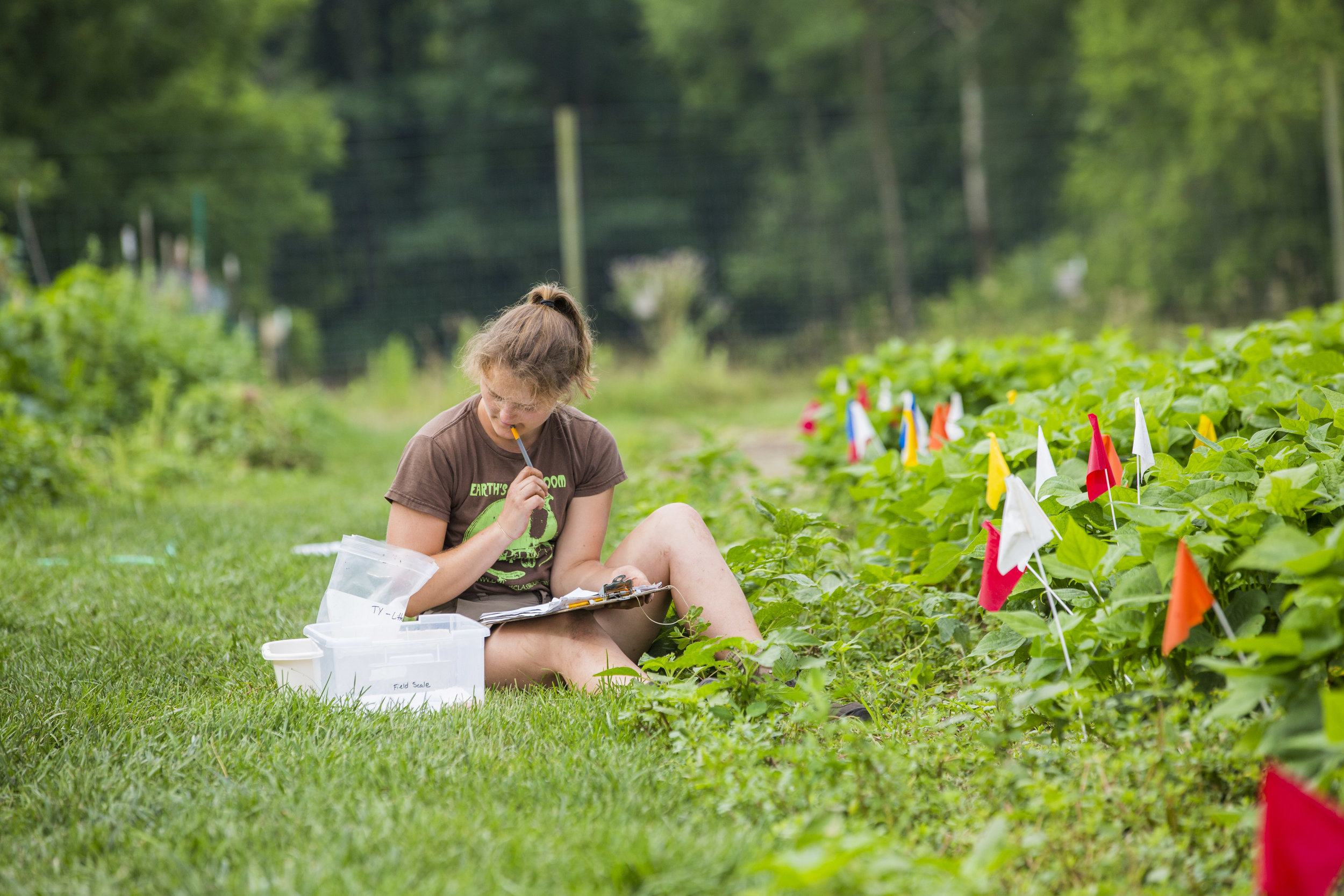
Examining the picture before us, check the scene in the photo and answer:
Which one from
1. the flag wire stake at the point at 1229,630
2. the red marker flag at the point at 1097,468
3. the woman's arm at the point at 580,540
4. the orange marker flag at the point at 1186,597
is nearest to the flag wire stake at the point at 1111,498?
the red marker flag at the point at 1097,468

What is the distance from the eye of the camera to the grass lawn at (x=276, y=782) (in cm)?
145

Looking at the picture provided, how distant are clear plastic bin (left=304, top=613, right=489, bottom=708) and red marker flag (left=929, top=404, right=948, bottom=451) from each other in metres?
1.53

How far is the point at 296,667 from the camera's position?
2229mm

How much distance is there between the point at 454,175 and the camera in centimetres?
1538

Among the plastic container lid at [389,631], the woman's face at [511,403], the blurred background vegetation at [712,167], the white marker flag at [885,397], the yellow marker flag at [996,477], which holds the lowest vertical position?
the plastic container lid at [389,631]

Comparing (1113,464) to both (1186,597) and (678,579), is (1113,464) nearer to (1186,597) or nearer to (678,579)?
(1186,597)

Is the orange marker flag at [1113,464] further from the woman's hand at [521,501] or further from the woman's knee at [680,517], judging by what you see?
the woman's hand at [521,501]

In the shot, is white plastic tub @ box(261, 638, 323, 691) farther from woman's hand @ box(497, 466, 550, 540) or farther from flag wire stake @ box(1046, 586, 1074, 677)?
flag wire stake @ box(1046, 586, 1074, 677)

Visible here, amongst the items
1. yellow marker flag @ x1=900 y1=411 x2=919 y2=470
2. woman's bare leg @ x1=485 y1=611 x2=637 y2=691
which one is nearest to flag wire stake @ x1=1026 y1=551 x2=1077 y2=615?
woman's bare leg @ x1=485 y1=611 x2=637 y2=691

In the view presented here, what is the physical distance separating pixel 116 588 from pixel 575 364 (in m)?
1.64

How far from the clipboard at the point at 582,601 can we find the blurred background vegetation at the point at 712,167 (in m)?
5.49

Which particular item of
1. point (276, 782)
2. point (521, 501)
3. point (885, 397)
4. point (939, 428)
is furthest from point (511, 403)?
point (885, 397)

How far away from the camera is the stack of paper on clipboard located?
218 centimetres

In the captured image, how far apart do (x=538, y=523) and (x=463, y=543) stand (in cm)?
20
